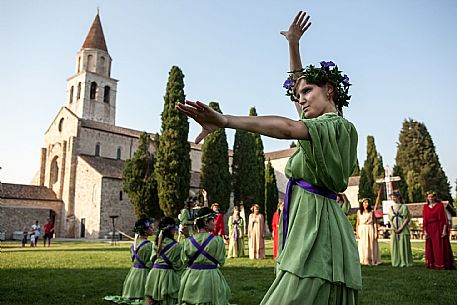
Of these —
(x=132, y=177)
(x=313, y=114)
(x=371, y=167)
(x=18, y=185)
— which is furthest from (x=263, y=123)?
(x=371, y=167)

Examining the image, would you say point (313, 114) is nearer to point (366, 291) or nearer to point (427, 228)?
point (366, 291)

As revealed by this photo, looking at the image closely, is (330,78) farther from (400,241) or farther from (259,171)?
(259,171)

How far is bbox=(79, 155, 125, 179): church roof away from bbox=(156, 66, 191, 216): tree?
9802 mm

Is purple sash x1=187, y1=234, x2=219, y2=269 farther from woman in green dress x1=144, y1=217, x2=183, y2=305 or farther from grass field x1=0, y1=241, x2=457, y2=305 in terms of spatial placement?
grass field x1=0, y1=241, x2=457, y2=305

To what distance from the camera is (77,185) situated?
44375mm

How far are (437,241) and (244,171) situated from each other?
3189 cm

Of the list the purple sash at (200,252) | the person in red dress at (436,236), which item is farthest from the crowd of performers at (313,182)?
the person in red dress at (436,236)

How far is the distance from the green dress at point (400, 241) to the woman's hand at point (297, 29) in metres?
10.8

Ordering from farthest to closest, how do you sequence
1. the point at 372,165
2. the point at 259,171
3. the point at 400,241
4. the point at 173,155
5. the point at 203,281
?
1. the point at 372,165
2. the point at 259,171
3. the point at 173,155
4. the point at 400,241
5. the point at 203,281

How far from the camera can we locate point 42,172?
163 ft

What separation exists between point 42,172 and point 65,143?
20.1ft

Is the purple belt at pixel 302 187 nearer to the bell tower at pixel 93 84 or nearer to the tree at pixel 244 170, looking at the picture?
the tree at pixel 244 170

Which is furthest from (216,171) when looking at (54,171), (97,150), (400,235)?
(400,235)

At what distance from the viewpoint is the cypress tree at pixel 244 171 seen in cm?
4281
